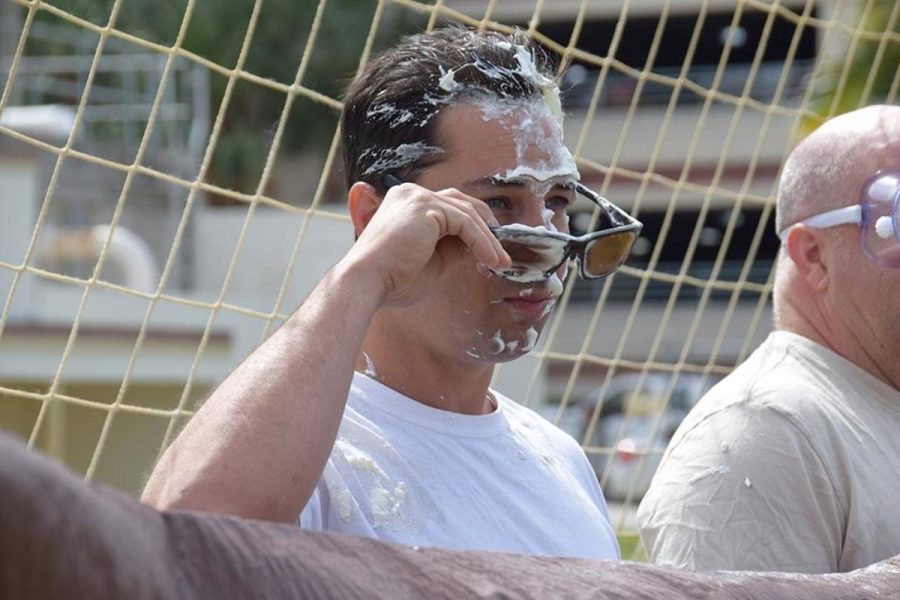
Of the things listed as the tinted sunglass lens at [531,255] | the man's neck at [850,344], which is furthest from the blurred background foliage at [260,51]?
the tinted sunglass lens at [531,255]

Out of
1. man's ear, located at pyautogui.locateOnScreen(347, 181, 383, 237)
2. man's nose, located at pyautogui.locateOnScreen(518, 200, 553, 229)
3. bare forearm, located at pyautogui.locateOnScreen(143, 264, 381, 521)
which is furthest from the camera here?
man's ear, located at pyautogui.locateOnScreen(347, 181, 383, 237)

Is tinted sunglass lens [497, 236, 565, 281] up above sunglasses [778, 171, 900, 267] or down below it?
below

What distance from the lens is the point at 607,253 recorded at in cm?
214

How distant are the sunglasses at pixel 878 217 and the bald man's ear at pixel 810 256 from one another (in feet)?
0.15

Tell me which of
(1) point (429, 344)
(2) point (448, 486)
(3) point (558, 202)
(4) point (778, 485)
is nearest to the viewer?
(2) point (448, 486)

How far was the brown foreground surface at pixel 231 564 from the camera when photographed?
108 cm

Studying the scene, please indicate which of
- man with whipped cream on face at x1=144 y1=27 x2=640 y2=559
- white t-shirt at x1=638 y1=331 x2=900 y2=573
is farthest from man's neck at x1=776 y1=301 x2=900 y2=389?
man with whipped cream on face at x1=144 y1=27 x2=640 y2=559

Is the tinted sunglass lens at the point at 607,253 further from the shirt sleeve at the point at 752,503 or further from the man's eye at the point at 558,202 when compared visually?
the shirt sleeve at the point at 752,503

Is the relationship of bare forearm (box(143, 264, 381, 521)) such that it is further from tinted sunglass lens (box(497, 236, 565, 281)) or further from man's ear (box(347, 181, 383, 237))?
man's ear (box(347, 181, 383, 237))

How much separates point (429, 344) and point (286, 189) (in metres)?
25.0

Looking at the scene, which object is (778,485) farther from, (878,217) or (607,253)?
(878,217)

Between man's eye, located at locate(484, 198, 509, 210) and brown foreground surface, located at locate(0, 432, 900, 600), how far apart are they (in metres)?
0.62

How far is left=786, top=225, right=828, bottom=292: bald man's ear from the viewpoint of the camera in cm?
269

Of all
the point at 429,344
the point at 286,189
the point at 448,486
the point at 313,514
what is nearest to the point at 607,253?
the point at 429,344
